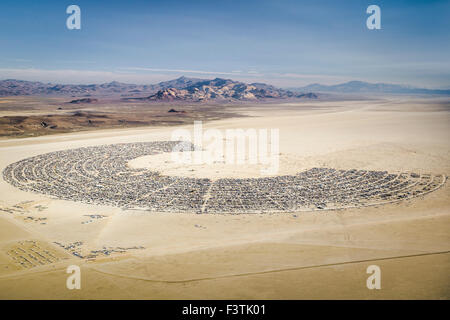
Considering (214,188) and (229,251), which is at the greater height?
(214,188)

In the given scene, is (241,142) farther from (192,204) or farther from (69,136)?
(69,136)

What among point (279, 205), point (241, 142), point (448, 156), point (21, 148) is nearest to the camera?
point (279, 205)

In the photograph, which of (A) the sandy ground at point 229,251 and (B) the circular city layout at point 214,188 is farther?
(B) the circular city layout at point 214,188

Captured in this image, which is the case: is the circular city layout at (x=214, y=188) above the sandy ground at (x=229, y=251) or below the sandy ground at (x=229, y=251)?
above

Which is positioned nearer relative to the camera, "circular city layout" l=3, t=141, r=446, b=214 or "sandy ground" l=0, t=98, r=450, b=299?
"sandy ground" l=0, t=98, r=450, b=299

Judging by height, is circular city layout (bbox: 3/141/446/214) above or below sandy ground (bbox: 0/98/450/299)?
above

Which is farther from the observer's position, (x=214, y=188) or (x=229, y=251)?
(x=214, y=188)
